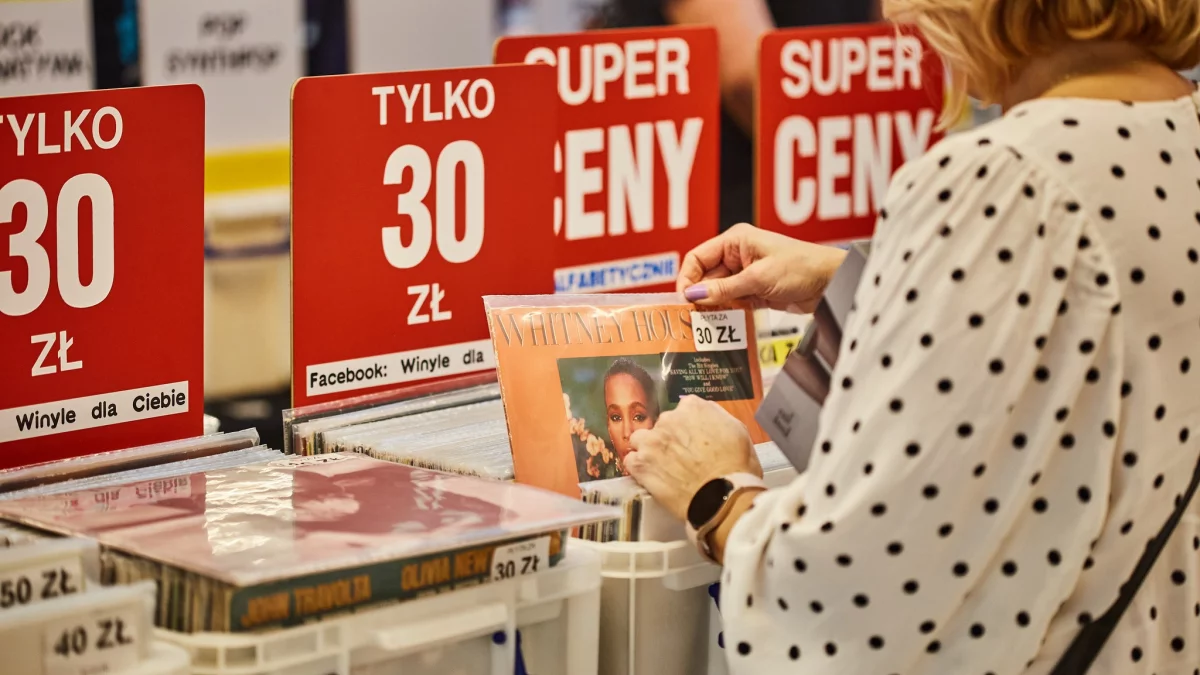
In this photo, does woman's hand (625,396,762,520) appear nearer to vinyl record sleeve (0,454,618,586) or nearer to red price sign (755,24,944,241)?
vinyl record sleeve (0,454,618,586)

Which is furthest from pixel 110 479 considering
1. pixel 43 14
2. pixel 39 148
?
pixel 43 14

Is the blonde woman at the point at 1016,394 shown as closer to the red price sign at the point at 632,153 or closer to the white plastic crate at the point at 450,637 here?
the white plastic crate at the point at 450,637

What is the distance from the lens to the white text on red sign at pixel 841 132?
2.66 m

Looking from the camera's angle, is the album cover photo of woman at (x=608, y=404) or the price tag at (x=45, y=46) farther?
the price tag at (x=45, y=46)

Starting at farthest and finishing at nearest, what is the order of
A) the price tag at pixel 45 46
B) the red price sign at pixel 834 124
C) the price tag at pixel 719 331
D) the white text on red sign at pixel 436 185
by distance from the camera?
the red price sign at pixel 834 124
the price tag at pixel 45 46
the white text on red sign at pixel 436 185
the price tag at pixel 719 331

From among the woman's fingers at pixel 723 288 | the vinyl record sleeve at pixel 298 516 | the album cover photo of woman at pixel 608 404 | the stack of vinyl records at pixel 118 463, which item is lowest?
the stack of vinyl records at pixel 118 463

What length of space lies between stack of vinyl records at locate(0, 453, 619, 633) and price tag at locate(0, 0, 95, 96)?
104 cm

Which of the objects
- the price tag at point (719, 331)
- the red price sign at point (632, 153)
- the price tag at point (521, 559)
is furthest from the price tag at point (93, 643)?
the red price sign at point (632, 153)

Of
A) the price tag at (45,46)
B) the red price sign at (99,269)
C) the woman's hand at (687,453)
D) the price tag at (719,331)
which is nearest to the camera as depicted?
the woman's hand at (687,453)

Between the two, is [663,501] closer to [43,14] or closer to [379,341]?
[379,341]

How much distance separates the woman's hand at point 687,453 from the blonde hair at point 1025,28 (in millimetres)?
448

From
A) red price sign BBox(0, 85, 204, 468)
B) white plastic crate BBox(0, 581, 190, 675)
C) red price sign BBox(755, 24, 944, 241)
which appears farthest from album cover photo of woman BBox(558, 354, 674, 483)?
red price sign BBox(755, 24, 944, 241)

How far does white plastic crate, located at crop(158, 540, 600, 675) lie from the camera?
4.12 feet

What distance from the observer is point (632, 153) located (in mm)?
2404
